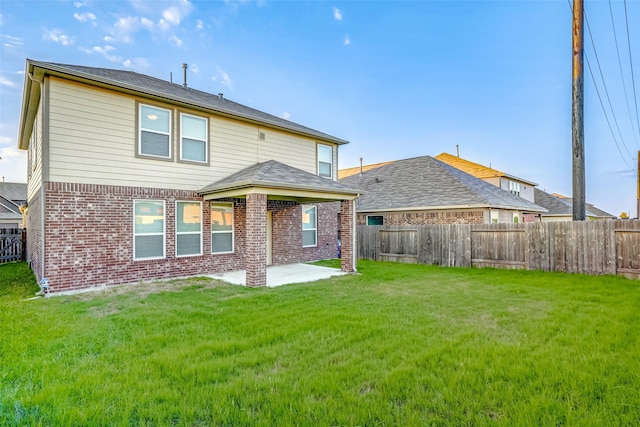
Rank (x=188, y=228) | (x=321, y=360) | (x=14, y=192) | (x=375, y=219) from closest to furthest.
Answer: (x=321, y=360)
(x=188, y=228)
(x=375, y=219)
(x=14, y=192)

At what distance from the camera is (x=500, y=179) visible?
24141 millimetres

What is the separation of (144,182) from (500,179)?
23.6 meters

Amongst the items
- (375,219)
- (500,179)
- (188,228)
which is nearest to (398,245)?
(375,219)

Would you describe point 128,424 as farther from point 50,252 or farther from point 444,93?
point 444,93

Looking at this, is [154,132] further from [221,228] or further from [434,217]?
[434,217]

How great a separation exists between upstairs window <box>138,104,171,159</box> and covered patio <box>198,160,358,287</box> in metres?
1.57

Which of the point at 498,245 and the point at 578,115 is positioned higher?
the point at 578,115

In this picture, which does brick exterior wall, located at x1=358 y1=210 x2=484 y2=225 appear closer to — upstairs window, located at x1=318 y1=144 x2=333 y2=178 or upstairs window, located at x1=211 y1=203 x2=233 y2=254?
upstairs window, located at x1=318 y1=144 x2=333 y2=178

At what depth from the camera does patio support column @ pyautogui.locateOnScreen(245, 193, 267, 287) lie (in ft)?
27.1

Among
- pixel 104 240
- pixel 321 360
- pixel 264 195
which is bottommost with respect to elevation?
pixel 321 360

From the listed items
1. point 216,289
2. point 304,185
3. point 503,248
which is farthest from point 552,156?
point 216,289

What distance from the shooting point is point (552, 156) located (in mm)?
21031

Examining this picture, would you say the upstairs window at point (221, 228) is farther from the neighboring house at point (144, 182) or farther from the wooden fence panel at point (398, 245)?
the wooden fence panel at point (398, 245)

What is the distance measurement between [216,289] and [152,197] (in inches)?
129
